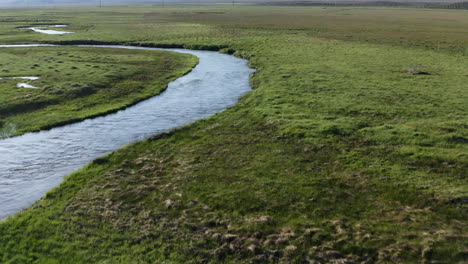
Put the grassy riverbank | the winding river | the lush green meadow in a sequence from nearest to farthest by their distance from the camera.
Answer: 1. the lush green meadow
2. the winding river
3. the grassy riverbank

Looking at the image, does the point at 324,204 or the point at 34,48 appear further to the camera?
the point at 34,48

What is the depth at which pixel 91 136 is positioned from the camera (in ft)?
93.8

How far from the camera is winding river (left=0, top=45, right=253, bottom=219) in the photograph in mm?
21094

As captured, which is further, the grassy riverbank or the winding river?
the grassy riverbank

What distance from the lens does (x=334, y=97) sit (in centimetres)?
3650

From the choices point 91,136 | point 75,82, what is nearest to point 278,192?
point 91,136

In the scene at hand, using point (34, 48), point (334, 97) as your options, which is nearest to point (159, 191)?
point (334, 97)

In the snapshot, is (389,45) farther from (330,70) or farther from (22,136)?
(22,136)

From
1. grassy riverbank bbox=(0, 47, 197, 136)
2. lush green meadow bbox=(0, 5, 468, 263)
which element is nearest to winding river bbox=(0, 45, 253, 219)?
lush green meadow bbox=(0, 5, 468, 263)

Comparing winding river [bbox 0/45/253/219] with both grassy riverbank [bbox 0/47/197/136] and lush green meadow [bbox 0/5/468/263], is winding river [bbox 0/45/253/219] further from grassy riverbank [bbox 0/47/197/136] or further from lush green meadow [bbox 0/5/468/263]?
grassy riverbank [bbox 0/47/197/136]

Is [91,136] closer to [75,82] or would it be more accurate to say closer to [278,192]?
[278,192]

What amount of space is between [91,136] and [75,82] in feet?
58.3

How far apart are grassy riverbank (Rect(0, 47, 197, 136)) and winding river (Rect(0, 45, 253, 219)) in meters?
1.93

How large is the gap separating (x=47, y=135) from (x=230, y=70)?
3040 centimetres
